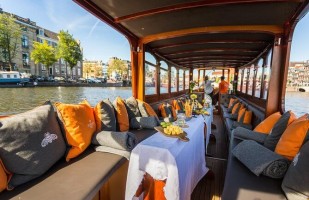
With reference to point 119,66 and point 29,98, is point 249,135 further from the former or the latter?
point 119,66

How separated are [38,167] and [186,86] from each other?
9283 millimetres

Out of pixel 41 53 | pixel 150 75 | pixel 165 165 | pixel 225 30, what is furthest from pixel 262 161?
pixel 41 53

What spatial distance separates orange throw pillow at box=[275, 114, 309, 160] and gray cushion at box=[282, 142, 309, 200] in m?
0.39

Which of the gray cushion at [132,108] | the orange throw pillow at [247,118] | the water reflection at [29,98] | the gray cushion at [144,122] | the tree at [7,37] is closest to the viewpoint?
the gray cushion at [144,122]

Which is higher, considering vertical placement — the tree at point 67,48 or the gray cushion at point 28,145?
the tree at point 67,48

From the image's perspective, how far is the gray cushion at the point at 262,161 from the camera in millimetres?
1310

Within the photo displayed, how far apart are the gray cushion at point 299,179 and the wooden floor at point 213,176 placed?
0.95 meters

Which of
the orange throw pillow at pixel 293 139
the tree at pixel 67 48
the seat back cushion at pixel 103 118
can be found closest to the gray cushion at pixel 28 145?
the seat back cushion at pixel 103 118

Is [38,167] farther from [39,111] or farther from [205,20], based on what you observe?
[205,20]

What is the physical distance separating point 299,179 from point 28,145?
1920 millimetres

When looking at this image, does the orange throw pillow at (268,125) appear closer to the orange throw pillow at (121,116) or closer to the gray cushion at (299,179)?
the gray cushion at (299,179)

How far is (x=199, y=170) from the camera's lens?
6.94 feet

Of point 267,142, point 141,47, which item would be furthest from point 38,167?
point 141,47

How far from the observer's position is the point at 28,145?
1263 mm
